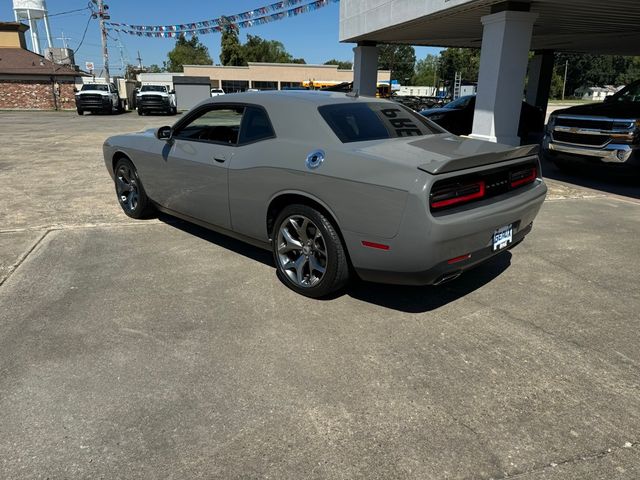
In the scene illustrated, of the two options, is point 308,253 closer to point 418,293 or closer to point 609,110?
point 418,293

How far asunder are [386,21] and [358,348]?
12.7 metres

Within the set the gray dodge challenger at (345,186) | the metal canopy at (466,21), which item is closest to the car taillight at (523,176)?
the gray dodge challenger at (345,186)

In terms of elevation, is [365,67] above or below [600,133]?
above

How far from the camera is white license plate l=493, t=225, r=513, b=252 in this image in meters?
3.44

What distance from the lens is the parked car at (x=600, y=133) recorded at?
7.83 metres

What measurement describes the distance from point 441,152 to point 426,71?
139 m

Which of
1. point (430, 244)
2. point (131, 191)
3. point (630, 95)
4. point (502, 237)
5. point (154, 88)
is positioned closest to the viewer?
point (430, 244)

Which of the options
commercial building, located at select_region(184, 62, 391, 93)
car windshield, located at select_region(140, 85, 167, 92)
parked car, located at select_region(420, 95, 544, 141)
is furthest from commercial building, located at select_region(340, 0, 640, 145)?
commercial building, located at select_region(184, 62, 391, 93)

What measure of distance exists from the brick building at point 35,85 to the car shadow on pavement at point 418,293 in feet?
131

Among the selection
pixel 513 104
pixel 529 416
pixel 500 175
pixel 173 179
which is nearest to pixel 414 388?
pixel 529 416

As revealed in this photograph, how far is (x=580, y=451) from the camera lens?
7.29ft

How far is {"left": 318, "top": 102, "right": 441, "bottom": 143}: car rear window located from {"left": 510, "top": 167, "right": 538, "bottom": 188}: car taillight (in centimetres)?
84

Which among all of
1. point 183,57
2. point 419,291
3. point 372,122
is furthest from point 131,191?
point 183,57

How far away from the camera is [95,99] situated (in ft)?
97.3
